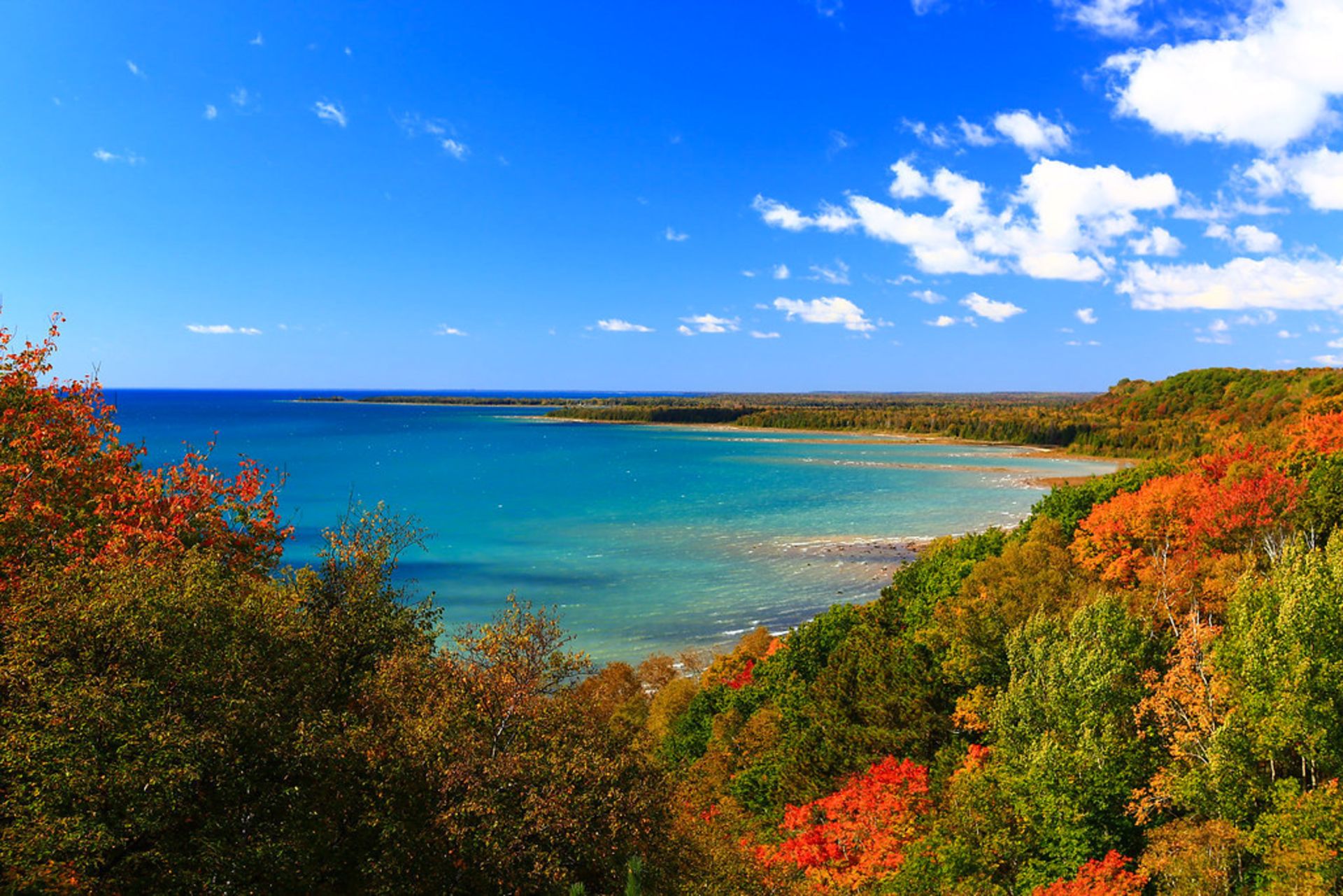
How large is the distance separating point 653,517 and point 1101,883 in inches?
2821

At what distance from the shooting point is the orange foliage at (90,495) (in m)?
15.5

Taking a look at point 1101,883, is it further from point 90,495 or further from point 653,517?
point 653,517

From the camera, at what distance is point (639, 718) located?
116 feet

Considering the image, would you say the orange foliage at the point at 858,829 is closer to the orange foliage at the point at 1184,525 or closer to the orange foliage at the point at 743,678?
the orange foliage at the point at 743,678

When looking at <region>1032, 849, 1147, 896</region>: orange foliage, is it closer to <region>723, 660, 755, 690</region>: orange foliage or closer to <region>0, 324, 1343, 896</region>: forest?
<region>0, 324, 1343, 896</region>: forest

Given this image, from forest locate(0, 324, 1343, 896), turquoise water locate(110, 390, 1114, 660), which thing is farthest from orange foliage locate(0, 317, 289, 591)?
turquoise water locate(110, 390, 1114, 660)

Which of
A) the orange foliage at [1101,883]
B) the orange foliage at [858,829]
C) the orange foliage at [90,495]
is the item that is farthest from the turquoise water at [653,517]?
the orange foliage at [1101,883]

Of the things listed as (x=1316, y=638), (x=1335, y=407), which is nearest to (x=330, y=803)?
(x=1316, y=638)

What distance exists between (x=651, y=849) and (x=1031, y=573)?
2676 cm

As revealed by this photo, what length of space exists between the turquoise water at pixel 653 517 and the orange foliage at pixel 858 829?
1718 cm

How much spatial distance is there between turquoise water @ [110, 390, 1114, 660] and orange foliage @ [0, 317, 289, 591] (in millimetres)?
4779

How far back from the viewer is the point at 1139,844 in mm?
21281

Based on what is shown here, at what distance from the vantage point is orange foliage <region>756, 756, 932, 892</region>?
22.5 meters

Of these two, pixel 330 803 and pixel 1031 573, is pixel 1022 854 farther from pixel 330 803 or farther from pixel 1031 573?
pixel 330 803
